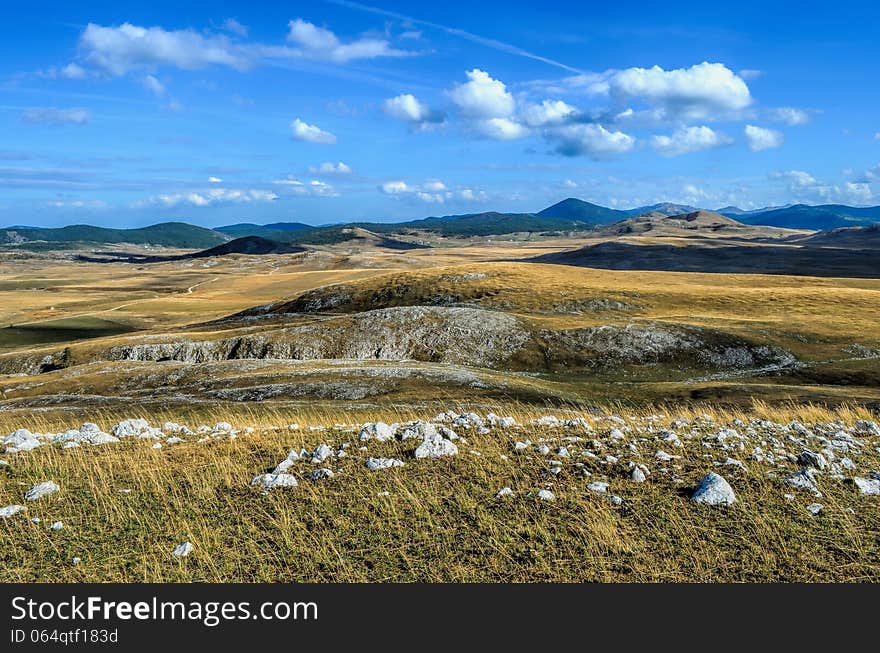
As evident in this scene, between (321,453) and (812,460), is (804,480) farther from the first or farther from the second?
(321,453)

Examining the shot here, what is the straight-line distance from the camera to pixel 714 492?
439 inches

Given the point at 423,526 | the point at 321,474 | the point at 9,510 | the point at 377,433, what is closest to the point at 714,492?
the point at 423,526

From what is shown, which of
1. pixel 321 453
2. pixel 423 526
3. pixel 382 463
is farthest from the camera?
pixel 321 453

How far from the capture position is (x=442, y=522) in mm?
10297

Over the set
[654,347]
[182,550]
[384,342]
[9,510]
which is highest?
[9,510]

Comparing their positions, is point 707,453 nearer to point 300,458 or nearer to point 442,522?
point 442,522

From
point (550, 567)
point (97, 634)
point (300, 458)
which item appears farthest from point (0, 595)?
point (550, 567)

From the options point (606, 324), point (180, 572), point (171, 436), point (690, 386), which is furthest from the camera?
point (606, 324)

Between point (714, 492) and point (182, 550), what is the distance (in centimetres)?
1014

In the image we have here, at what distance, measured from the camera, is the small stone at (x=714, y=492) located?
11.0 metres

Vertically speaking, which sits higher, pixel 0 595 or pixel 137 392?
pixel 0 595

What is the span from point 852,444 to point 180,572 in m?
17.2

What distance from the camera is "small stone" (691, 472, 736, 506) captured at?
1097cm

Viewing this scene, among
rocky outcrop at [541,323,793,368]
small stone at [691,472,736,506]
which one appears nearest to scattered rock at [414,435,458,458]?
small stone at [691,472,736,506]
